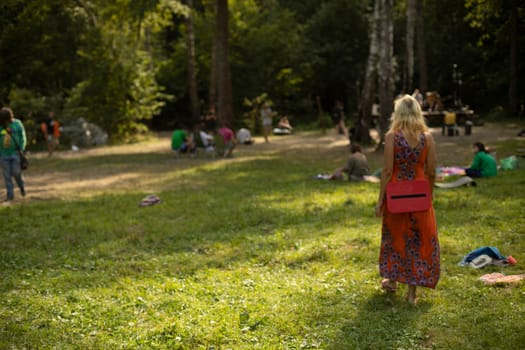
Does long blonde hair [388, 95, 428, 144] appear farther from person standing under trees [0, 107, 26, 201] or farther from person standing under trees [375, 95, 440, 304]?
person standing under trees [0, 107, 26, 201]

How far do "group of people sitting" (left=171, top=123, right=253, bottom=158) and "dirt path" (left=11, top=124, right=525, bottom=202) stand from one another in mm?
572

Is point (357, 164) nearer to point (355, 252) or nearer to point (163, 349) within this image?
point (355, 252)

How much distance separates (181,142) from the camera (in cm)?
2272

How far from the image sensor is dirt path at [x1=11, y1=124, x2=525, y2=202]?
53.6 feet

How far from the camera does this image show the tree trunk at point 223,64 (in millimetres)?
25656

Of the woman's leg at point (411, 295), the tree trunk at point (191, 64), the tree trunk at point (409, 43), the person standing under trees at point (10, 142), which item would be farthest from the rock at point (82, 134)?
the woman's leg at point (411, 295)

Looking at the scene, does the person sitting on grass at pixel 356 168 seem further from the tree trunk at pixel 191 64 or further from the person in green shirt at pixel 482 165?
the tree trunk at pixel 191 64

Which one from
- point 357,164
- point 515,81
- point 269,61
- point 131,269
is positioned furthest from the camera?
point 269,61

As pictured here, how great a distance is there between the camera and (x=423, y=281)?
616 centimetres

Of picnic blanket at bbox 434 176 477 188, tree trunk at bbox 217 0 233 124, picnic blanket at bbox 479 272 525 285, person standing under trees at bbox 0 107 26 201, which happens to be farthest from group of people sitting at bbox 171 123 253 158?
picnic blanket at bbox 479 272 525 285

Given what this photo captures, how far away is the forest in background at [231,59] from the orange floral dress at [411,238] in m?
19.5

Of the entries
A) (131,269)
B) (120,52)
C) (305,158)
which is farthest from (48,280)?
(120,52)

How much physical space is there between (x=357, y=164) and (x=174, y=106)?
27704 mm

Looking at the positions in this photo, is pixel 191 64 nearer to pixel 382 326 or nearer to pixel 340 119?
pixel 340 119
